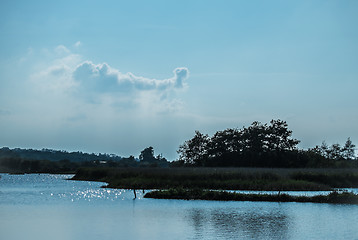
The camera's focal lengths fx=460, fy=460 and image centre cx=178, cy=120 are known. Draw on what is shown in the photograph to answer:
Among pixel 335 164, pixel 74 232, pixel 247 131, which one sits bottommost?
pixel 74 232

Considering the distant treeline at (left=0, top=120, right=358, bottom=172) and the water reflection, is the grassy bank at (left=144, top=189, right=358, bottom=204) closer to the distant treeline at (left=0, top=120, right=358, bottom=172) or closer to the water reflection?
the water reflection

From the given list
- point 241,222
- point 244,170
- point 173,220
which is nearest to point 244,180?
point 244,170

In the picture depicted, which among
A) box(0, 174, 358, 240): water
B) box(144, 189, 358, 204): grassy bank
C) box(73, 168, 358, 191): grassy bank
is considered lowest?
box(0, 174, 358, 240): water

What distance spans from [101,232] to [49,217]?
850 centimetres

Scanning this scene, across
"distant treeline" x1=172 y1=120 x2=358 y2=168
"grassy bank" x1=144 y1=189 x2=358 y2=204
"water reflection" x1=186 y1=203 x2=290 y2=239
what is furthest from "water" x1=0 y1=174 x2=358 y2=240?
"distant treeline" x1=172 y1=120 x2=358 y2=168

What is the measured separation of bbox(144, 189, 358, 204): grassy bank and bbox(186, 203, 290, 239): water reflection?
3.97m

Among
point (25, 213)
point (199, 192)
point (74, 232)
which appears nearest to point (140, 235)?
point (74, 232)

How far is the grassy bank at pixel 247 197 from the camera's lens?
132ft

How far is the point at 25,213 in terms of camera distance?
34781mm

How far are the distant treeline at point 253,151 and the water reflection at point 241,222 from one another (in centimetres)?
5172

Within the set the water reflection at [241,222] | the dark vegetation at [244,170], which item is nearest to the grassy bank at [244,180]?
the dark vegetation at [244,170]

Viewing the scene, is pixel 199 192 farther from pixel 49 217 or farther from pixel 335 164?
pixel 335 164

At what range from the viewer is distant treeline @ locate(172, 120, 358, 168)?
292 ft

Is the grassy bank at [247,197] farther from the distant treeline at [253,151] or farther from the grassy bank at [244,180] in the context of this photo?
the distant treeline at [253,151]
